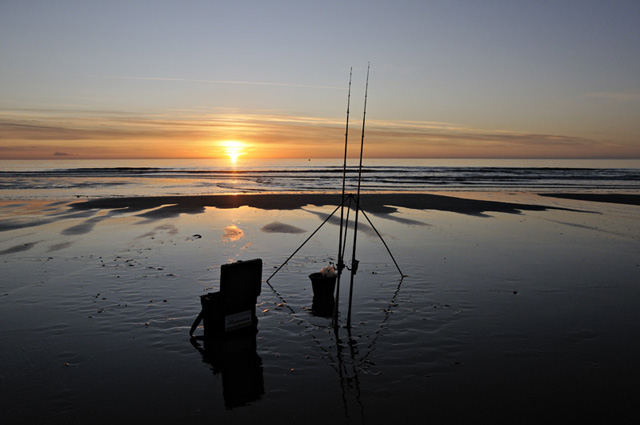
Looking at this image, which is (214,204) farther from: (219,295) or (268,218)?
(219,295)

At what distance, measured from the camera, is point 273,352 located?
21.0ft

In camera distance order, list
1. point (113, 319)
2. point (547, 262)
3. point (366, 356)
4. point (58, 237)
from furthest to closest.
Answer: point (58, 237)
point (547, 262)
point (113, 319)
point (366, 356)

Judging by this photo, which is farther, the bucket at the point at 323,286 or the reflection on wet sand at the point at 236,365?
the bucket at the point at 323,286

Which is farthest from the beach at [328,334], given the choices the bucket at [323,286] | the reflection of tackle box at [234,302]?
the bucket at [323,286]

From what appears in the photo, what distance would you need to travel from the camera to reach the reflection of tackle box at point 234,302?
6.58 meters

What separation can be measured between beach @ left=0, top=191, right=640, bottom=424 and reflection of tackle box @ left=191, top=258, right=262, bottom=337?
361 mm

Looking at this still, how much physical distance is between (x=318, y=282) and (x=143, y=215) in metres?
15.5

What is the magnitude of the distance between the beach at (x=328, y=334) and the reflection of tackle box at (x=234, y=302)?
1.19ft

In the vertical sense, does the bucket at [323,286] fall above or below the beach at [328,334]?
above

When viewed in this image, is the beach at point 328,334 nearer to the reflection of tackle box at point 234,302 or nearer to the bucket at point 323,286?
the reflection of tackle box at point 234,302

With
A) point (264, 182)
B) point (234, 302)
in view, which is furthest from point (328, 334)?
point (264, 182)

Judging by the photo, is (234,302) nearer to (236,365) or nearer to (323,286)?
(236,365)

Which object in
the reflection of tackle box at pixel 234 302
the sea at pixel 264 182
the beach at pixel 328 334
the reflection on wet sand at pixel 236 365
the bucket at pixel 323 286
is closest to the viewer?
the beach at pixel 328 334

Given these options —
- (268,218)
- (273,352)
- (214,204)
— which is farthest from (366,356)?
(214,204)
